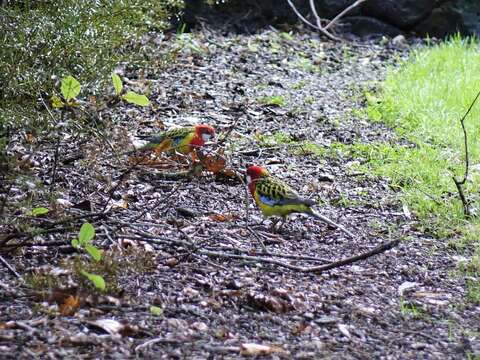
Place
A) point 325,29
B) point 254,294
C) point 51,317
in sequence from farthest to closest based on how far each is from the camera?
1. point 325,29
2. point 254,294
3. point 51,317

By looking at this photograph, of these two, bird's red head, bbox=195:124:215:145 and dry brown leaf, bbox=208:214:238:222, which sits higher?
bird's red head, bbox=195:124:215:145

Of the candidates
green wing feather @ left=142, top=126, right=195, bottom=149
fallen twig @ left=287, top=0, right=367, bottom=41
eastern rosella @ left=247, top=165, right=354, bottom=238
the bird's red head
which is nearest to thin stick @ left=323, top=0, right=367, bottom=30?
fallen twig @ left=287, top=0, right=367, bottom=41

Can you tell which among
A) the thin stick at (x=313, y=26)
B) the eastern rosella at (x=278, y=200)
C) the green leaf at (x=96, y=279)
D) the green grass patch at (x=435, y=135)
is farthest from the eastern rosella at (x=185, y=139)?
the thin stick at (x=313, y=26)

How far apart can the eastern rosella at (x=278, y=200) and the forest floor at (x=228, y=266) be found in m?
0.12

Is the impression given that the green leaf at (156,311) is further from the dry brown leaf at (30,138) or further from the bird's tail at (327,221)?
the dry brown leaf at (30,138)

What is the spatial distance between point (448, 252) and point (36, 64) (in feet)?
7.91

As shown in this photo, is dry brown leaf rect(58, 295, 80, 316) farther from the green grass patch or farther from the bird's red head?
the bird's red head

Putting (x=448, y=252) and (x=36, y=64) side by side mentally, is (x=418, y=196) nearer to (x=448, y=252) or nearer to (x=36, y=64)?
(x=448, y=252)

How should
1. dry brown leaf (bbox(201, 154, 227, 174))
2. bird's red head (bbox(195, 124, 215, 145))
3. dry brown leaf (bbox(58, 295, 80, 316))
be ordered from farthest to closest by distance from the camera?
1. bird's red head (bbox(195, 124, 215, 145))
2. dry brown leaf (bbox(201, 154, 227, 174))
3. dry brown leaf (bbox(58, 295, 80, 316))

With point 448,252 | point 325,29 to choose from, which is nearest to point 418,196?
point 448,252

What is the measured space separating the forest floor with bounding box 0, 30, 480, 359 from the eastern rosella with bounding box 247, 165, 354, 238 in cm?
12

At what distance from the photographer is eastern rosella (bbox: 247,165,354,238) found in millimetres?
4438

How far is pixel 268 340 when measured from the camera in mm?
3230

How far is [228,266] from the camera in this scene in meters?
3.90
